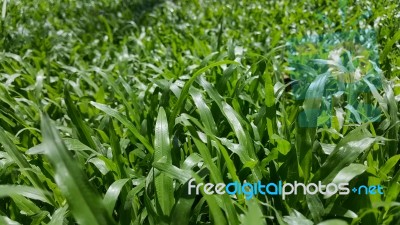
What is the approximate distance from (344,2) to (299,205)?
196cm

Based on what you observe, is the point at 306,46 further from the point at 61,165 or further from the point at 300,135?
the point at 61,165

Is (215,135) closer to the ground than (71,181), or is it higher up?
closer to the ground

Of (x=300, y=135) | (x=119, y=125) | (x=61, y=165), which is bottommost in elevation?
(x=119, y=125)

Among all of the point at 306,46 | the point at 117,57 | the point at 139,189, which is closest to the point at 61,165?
the point at 139,189

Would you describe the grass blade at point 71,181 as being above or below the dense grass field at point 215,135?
above

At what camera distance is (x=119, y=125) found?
2.09 metres

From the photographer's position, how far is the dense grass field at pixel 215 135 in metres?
1.14

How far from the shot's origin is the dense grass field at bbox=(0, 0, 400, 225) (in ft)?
3.75

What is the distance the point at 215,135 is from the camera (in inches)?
58.6

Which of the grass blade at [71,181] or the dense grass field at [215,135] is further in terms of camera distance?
the dense grass field at [215,135]

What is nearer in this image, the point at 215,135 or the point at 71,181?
the point at 71,181

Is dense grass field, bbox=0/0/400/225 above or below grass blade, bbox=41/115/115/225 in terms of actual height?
below

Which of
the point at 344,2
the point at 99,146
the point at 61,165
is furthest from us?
the point at 344,2

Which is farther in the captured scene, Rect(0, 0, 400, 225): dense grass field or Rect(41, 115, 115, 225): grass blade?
Rect(0, 0, 400, 225): dense grass field
